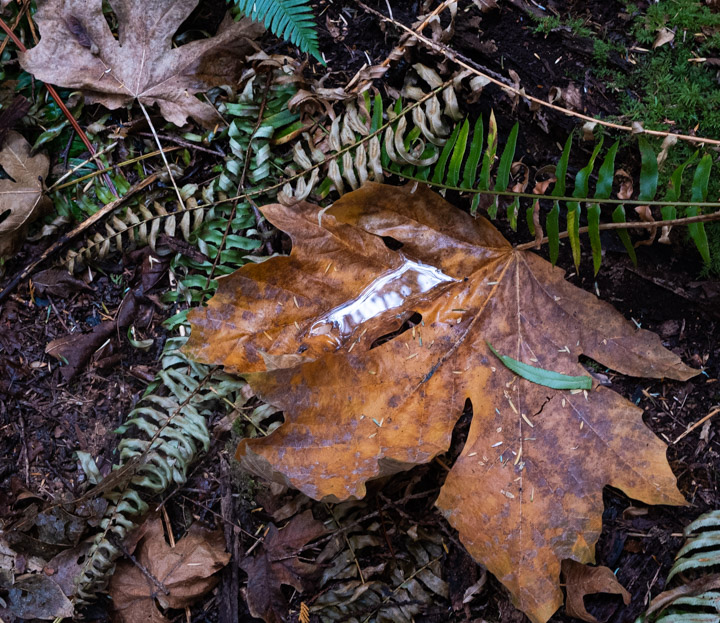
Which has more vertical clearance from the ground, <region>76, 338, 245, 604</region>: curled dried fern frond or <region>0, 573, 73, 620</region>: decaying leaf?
<region>76, 338, 245, 604</region>: curled dried fern frond

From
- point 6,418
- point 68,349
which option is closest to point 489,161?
point 68,349

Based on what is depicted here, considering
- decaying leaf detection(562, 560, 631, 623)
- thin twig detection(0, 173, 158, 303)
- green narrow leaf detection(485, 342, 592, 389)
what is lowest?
decaying leaf detection(562, 560, 631, 623)

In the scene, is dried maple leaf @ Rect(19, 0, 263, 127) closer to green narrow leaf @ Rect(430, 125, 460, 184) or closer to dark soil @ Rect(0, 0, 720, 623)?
dark soil @ Rect(0, 0, 720, 623)

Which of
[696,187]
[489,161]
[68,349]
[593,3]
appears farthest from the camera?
[68,349]

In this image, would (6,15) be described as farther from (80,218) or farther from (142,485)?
(142,485)

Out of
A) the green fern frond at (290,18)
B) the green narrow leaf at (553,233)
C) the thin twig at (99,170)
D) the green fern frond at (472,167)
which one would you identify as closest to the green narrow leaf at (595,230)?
the green fern frond at (472,167)

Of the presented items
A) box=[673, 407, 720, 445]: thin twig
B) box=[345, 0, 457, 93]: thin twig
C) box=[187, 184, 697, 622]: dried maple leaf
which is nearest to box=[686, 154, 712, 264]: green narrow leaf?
box=[187, 184, 697, 622]: dried maple leaf

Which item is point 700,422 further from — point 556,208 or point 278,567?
point 278,567

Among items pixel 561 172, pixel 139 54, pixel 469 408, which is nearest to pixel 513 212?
pixel 561 172
